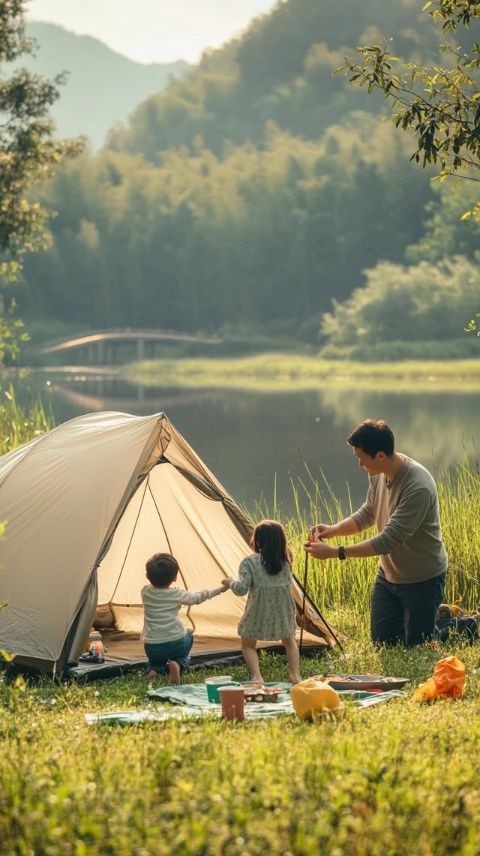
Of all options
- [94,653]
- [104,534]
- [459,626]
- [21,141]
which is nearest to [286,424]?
[21,141]

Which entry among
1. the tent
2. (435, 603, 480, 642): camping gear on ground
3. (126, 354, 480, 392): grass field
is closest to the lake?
(126, 354, 480, 392): grass field

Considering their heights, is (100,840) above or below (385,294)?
below

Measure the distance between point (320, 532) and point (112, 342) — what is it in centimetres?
6108

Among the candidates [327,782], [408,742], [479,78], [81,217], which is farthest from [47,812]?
[479,78]

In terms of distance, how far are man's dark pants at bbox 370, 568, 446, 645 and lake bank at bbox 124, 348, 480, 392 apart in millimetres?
38309

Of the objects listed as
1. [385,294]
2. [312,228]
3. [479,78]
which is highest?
[479,78]

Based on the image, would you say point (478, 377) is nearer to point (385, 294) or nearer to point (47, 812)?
point (385, 294)

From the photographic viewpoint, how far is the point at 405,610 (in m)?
7.52

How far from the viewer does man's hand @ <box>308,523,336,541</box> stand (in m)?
7.00

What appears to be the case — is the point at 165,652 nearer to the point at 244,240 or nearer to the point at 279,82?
the point at 244,240

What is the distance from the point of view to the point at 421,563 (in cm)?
740

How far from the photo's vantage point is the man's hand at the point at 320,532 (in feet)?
23.0

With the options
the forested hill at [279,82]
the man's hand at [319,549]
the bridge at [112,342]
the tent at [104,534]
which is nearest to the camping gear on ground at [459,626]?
the tent at [104,534]

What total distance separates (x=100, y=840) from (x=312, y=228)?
77.5 m
